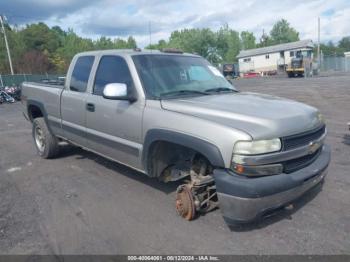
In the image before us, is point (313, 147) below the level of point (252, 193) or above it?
above

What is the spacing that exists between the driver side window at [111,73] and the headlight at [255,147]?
176cm

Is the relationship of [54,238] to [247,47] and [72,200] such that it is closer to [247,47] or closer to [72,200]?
[72,200]

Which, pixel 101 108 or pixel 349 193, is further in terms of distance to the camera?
pixel 101 108

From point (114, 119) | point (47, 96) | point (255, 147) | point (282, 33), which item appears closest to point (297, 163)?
point (255, 147)

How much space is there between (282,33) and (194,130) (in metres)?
104

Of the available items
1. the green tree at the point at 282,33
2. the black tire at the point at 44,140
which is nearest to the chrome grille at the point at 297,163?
the black tire at the point at 44,140

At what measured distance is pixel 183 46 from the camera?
84688 mm

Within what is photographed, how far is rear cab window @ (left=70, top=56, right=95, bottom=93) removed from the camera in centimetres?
507

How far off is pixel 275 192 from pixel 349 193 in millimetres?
1782

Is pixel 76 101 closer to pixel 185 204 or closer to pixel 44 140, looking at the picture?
pixel 44 140

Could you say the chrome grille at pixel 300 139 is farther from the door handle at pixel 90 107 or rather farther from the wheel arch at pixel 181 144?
the door handle at pixel 90 107

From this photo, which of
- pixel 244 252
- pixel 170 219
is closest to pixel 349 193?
pixel 244 252

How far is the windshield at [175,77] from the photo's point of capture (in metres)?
4.07

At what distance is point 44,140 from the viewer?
21.1ft
